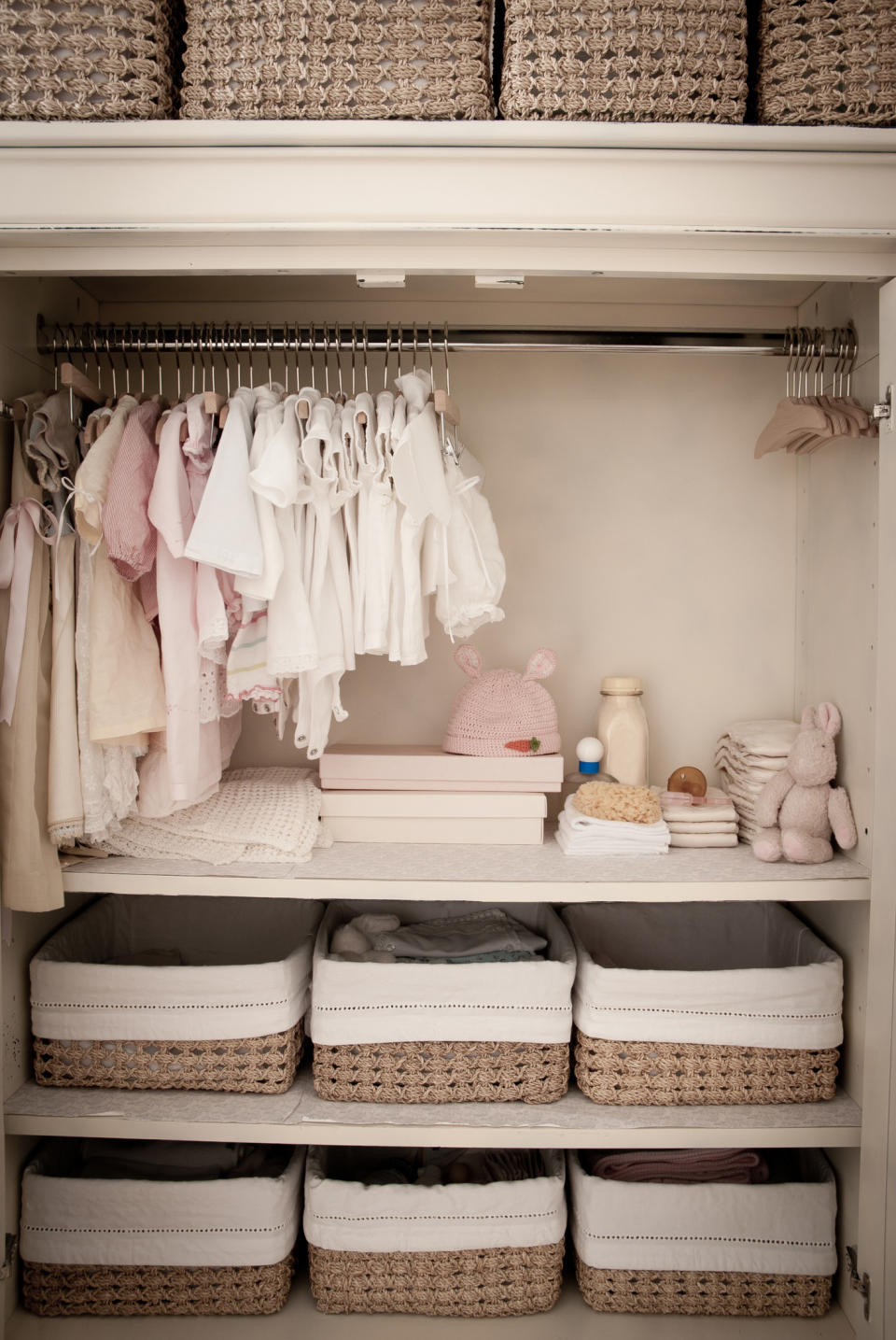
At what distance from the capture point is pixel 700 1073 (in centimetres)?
178

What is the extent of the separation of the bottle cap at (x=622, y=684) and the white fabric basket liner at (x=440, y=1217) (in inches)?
39.7

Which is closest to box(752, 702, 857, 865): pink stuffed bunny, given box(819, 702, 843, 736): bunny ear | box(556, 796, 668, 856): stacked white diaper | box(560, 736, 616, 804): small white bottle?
box(819, 702, 843, 736): bunny ear

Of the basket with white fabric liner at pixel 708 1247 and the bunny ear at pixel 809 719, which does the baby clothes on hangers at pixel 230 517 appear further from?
the basket with white fabric liner at pixel 708 1247

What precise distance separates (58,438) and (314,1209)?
156 cm

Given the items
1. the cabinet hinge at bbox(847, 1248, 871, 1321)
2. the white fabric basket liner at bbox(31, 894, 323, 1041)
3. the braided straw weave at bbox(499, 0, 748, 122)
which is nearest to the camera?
the braided straw weave at bbox(499, 0, 748, 122)

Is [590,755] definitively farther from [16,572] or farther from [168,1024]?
[16,572]

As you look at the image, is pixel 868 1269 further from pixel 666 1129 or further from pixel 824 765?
pixel 824 765

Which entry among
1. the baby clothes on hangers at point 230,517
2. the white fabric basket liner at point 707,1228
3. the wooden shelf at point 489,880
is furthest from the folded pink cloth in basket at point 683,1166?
the baby clothes on hangers at point 230,517

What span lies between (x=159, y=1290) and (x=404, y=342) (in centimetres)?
196

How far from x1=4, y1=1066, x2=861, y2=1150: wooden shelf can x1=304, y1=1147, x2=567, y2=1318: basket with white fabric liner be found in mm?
134

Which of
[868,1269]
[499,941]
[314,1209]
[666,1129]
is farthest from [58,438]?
[868,1269]

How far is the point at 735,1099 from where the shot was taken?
5.84ft

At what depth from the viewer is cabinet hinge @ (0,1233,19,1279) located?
67.6 inches

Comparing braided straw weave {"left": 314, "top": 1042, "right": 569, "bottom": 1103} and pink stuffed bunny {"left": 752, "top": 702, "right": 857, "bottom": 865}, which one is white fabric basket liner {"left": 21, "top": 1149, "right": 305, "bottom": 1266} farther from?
pink stuffed bunny {"left": 752, "top": 702, "right": 857, "bottom": 865}
